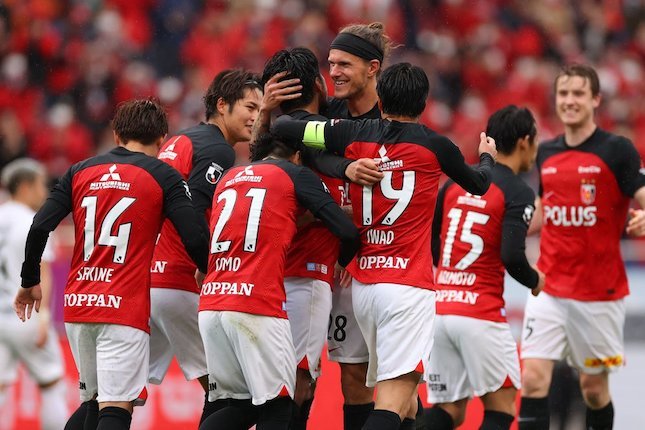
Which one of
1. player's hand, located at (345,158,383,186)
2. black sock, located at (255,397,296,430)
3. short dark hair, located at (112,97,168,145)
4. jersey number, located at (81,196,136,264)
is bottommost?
black sock, located at (255,397,296,430)

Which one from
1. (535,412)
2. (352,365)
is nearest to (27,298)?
(352,365)

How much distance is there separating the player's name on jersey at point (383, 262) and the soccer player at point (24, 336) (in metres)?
3.77

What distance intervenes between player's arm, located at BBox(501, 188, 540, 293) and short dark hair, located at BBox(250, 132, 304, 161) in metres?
1.51

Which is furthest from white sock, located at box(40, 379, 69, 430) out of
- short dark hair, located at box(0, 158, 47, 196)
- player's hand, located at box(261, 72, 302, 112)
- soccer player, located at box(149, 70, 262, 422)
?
player's hand, located at box(261, 72, 302, 112)

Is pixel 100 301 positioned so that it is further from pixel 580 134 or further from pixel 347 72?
pixel 580 134

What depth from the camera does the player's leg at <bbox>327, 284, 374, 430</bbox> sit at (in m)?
6.93

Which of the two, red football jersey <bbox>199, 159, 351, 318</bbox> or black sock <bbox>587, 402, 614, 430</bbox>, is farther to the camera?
black sock <bbox>587, 402, 614, 430</bbox>

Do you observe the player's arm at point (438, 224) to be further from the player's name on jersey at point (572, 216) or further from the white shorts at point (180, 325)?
the white shorts at point (180, 325)

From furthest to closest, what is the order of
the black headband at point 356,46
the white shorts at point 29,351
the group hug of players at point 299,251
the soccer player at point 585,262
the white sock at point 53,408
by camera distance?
the white shorts at point 29,351 → the white sock at point 53,408 → the soccer player at point 585,262 → the black headband at point 356,46 → the group hug of players at point 299,251

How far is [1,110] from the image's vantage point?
15.0 metres

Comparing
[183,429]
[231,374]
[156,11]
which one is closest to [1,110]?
[156,11]

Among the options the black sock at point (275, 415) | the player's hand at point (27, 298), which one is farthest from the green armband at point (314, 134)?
the player's hand at point (27, 298)

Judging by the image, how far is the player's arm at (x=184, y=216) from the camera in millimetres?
6523

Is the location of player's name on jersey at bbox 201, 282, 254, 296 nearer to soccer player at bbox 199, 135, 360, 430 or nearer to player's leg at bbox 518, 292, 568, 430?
soccer player at bbox 199, 135, 360, 430
